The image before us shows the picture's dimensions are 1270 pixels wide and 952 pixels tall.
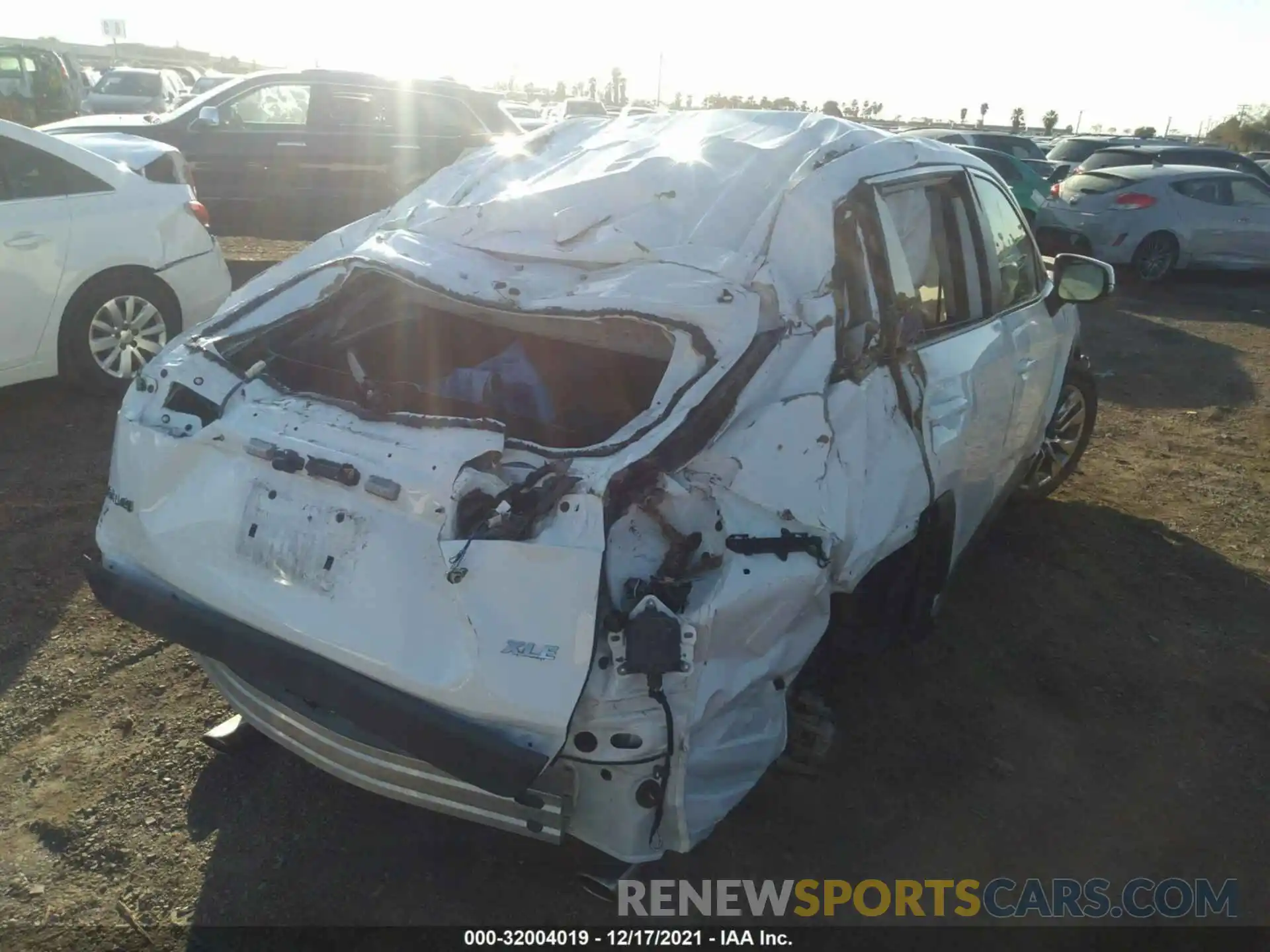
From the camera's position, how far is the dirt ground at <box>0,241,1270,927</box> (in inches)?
97.7

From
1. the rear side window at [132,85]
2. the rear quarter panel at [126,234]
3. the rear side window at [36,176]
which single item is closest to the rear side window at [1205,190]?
the rear quarter panel at [126,234]

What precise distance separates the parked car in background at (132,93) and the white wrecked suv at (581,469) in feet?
62.1

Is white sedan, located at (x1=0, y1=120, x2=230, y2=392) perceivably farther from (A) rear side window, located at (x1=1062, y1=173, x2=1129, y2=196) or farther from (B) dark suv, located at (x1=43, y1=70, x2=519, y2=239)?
(A) rear side window, located at (x1=1062, y1=173, x2=1129, y2=196)

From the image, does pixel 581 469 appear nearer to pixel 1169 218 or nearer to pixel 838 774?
pixel 838 774

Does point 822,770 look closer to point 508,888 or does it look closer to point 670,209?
point 508,888

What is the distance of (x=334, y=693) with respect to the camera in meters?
2.10

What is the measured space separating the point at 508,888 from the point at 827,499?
4.25 ft

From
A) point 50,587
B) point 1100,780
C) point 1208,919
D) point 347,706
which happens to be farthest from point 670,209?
point 50,587

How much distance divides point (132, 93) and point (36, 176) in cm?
1743

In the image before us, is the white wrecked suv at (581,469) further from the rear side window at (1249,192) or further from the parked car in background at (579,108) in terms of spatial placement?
the parked car in background at (579,108)

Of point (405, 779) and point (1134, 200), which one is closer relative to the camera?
point (405, 779)

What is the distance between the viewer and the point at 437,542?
6.72 ft

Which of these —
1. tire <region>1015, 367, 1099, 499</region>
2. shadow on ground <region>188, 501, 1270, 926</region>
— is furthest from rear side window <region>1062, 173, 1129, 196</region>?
shadow on ground <region>188, 501, 1270, 926</region>

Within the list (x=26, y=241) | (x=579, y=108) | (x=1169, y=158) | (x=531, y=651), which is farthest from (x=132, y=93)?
(x=531, y=651)
